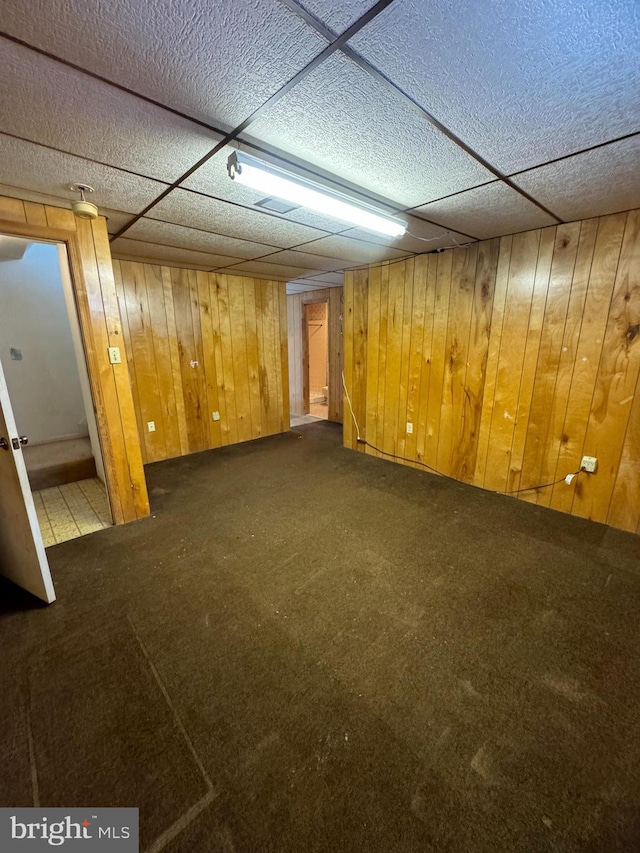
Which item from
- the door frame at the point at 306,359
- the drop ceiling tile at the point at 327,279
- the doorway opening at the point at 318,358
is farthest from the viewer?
the doorway opening at the point at 318,358

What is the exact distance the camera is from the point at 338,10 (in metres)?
0.83

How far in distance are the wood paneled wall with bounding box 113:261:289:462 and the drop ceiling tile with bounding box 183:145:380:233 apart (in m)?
2.20

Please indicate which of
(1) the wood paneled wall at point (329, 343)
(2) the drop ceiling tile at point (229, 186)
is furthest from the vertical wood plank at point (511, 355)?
(1) the wood paneled wall at point (329, 343)

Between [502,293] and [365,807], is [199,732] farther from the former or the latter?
[502,293]

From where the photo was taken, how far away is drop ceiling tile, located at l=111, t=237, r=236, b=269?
9.61 feet

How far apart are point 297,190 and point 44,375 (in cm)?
436

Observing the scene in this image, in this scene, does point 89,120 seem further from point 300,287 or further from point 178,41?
point 300,287

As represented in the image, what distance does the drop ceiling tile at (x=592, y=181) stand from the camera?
4.90ft

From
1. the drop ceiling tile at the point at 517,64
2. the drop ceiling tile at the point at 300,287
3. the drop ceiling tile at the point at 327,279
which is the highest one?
the drop ceiling tile at the point at 300,287

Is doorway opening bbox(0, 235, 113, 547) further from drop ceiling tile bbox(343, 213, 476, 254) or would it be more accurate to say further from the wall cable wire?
drop ceiling tile bbox(343, 213, 476, 254)

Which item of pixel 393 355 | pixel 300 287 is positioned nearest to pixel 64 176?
pixel 393 355

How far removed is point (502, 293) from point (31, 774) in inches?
148

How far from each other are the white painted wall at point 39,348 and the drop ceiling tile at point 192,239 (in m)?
2.35

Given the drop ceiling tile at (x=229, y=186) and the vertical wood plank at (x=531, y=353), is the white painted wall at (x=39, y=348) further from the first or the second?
the vertical wood plank at (x=531, y=353)
